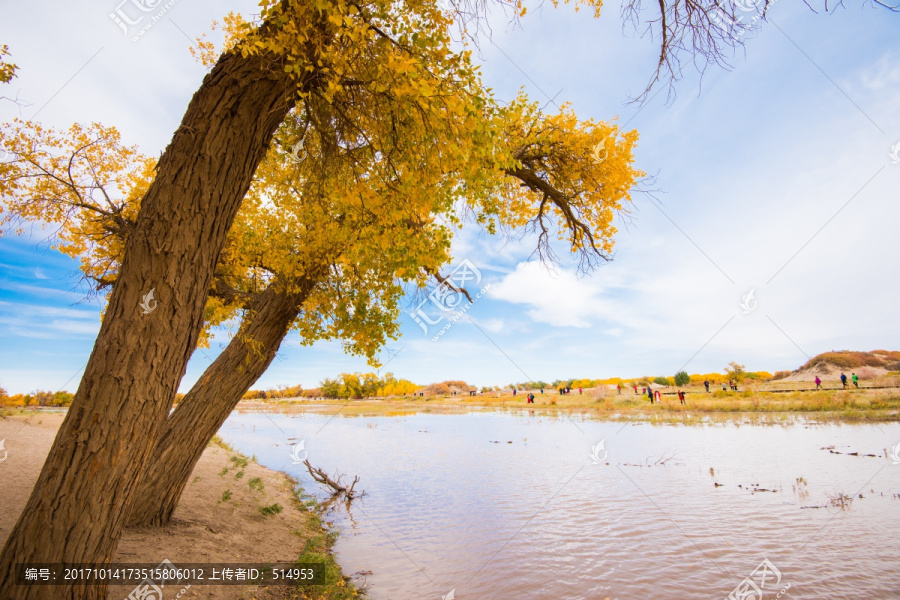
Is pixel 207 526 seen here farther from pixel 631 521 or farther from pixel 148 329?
pixel 631 521

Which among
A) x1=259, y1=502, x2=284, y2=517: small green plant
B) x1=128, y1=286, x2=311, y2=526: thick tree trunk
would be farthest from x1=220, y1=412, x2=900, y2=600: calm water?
x1=128, y1=286, x2=311, y2=526: thick tree trunk

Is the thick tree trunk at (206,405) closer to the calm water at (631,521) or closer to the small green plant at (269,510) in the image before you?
the small green plant at (269,510)

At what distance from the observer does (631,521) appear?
309 inches

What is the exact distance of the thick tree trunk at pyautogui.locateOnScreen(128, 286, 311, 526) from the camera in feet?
19.5

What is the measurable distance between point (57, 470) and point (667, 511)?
31.8 feet

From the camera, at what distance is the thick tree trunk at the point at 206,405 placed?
596cm

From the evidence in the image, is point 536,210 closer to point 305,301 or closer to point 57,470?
point 305,301

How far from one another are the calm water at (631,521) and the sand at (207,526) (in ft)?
3.77

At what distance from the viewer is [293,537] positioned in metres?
7.34

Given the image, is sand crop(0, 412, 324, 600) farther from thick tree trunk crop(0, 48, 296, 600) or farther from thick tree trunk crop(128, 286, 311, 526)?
thick tree trunk crop(0, 48, 296, 600)

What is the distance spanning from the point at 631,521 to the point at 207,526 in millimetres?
7776

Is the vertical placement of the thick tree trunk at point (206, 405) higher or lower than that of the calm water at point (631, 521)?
higher

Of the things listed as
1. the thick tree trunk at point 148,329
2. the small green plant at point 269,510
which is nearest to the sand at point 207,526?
the small green plant at point 269,510

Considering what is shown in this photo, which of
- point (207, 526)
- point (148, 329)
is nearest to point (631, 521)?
point (207, 526)
